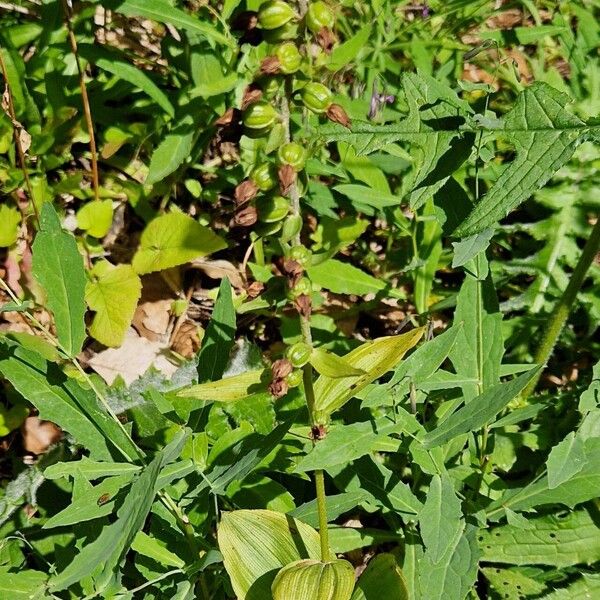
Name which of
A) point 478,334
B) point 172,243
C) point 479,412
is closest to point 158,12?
point 172,243

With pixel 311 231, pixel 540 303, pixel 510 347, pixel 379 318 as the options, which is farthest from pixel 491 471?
pixel 311 231

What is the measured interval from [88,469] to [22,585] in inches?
17.3

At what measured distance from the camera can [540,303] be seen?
3188 mm

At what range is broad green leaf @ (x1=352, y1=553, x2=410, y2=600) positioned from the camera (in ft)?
6.82

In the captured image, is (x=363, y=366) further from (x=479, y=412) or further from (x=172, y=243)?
(x=172, y=243)

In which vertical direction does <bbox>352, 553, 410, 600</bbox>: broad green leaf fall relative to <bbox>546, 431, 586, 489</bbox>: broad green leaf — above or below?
below

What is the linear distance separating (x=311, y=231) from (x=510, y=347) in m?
1.12

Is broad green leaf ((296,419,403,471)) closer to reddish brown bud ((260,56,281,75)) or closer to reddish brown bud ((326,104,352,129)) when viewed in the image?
reddish brown bud ((326,104,352,129))

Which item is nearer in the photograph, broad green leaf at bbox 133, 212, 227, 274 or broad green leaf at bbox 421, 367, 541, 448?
broad green leaf at bbox 421, 367, 541, 448

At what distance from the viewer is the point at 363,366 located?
1986mm

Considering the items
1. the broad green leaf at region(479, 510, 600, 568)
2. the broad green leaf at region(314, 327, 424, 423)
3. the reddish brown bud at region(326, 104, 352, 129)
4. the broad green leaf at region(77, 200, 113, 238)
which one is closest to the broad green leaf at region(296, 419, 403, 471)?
the broad green leaf at region(314, 327, 424, 423)

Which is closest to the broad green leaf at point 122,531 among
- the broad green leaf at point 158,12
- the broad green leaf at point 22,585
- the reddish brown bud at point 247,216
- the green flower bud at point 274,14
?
the broad green leaf at point 22,585

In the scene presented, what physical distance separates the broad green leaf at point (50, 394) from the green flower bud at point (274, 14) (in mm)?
1166

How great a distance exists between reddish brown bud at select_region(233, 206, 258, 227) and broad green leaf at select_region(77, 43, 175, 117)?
1.39 metres
